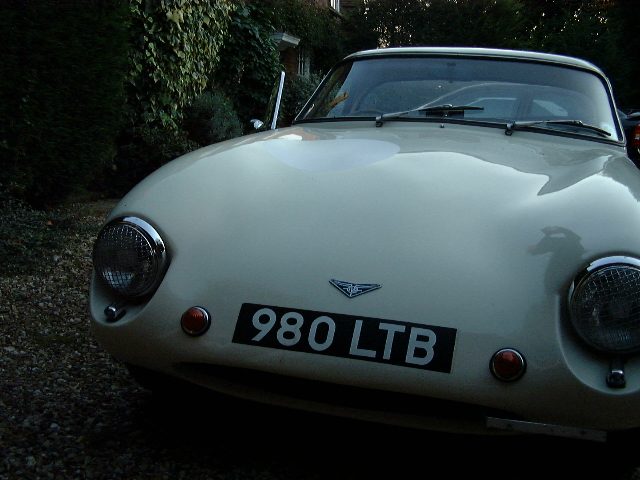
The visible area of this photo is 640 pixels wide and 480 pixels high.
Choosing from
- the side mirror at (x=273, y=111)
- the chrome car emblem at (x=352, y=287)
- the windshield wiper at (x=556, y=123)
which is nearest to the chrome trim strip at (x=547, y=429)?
the chrome car emblem at (x=352, y=287)

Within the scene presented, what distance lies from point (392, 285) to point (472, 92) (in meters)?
1.66

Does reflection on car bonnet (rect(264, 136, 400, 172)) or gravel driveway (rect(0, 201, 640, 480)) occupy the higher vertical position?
reflection on car bonnet (rect(264, 136, 400, 172))

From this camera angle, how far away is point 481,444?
2.15 m

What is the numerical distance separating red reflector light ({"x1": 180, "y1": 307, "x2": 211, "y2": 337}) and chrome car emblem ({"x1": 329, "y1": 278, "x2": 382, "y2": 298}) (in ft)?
1.13

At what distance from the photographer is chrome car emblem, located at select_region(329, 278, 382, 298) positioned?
6.94 ft

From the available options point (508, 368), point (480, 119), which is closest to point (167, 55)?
point (480, 119)

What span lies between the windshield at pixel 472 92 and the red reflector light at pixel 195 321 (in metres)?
1.52

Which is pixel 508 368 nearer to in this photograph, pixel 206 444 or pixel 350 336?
pixel 350 336

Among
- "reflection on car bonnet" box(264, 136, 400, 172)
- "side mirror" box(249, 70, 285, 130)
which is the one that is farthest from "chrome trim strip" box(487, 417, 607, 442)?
"side mirror" box(249, 70, 285, 130)

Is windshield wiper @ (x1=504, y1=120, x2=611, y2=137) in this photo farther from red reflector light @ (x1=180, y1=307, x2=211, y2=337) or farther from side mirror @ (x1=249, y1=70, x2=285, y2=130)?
red reflector light @ (x1=180, y1=307, x2=211, y2=337)

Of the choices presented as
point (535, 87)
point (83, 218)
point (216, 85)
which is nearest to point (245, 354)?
point (535, 87)

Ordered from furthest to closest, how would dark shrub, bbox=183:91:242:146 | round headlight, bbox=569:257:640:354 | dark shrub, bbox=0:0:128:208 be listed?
1. dark shrub, bbox=183:91:242:146
2. dark shrub, bbox=0:0:128:208
3. round headlight, bbox=569:257:640:354

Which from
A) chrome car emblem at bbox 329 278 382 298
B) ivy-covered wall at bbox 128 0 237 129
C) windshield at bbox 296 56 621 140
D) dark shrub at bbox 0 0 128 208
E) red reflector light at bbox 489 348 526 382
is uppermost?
ivy-covered wall at bbox 128 0 237 129

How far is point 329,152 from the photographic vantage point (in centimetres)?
278
